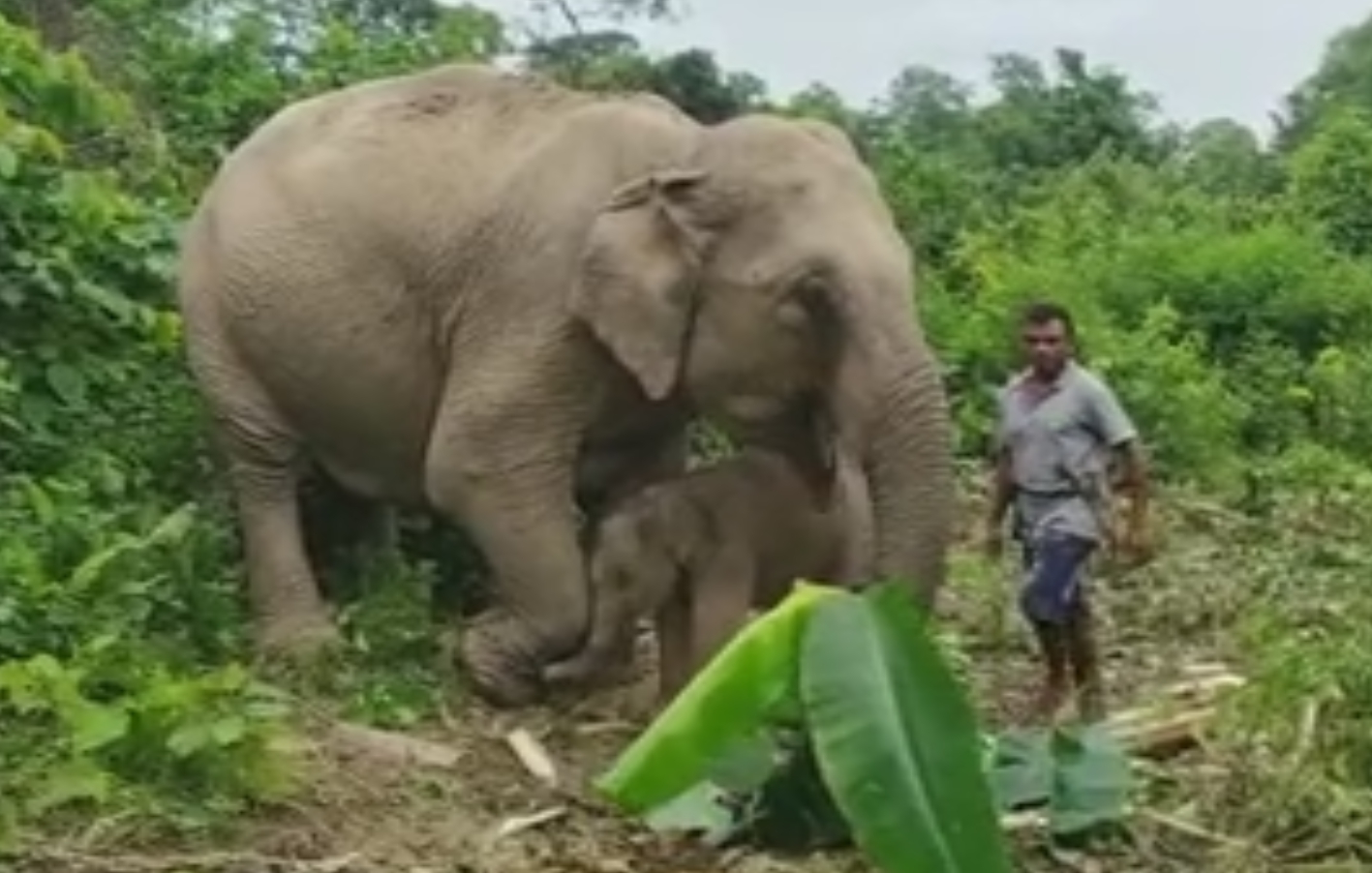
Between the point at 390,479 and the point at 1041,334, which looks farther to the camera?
the point at 390,479

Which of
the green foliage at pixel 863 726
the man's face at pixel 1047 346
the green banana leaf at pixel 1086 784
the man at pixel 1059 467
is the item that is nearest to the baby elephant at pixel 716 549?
the man at pixel 1059 467

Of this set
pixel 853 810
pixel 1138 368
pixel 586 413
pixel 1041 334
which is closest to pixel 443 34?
pixel 1138 368

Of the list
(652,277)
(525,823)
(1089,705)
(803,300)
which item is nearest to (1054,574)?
(1089,705)

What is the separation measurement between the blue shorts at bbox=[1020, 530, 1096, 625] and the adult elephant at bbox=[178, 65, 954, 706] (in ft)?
0.73

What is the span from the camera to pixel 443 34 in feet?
56.7

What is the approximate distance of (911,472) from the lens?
7895 mm

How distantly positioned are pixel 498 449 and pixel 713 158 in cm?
90

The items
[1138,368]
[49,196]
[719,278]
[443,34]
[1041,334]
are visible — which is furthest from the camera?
[443,34]

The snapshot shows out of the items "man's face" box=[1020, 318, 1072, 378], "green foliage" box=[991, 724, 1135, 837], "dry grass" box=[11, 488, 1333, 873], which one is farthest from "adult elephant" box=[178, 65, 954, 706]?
"green foliage" box=[991, 724, 1135, 837]

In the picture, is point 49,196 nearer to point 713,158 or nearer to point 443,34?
point 713,158

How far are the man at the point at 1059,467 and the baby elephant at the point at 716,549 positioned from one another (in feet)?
1.50

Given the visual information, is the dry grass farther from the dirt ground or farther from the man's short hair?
the man's short hair

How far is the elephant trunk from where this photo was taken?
25.8 ft

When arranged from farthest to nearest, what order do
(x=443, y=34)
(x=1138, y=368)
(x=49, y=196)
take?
(x=443, y=34) < (x=1138, y=368) < (x=49, y=196)
